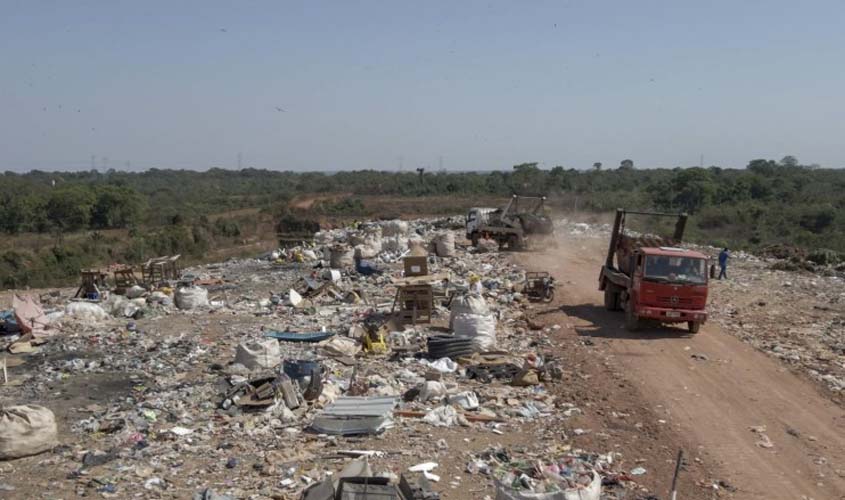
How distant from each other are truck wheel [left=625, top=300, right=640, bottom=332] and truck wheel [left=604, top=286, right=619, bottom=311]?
1692 millimetres

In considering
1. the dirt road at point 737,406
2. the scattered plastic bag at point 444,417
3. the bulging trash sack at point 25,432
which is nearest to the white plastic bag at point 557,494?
the dirt road at point 737,406

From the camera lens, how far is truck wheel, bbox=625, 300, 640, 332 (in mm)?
13617

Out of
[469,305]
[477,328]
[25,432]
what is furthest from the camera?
[469,305]

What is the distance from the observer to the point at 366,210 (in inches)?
2062

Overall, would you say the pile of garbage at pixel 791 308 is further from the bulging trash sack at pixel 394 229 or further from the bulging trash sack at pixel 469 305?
the bulging trash sack at pixel 394 229

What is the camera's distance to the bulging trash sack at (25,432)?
789 centimetres

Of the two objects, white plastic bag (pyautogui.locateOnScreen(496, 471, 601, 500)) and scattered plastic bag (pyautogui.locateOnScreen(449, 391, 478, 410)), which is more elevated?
white plastic bag (pyautogui.locateOnScreen(496, 471, 601, 500))

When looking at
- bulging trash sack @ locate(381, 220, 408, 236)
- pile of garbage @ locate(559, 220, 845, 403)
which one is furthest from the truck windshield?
bulging trash sack @ locate(381, 220, 408, 236)

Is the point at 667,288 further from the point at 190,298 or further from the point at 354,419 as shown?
the point at 190,298

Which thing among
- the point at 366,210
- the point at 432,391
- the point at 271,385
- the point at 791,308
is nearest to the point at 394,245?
the point at 791,308

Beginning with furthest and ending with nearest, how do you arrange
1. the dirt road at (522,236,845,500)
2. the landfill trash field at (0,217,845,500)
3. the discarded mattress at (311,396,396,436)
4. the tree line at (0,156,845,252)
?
the tree line at (0,156,845,252), the discarded mattress at (311,396,396,436), the dirt road at (522,236,845,500), the landfill trash field at (0,217,845,500)

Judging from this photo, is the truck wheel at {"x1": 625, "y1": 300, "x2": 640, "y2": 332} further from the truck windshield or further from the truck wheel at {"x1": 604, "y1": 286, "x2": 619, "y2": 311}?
the truck wheel at {"x1": 604, "y1": 286, "x2": 619, "y2": 311}

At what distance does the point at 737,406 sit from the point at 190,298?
39.7ft

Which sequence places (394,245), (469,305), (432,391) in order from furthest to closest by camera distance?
(394,245) < (469,305) < (432,391)
